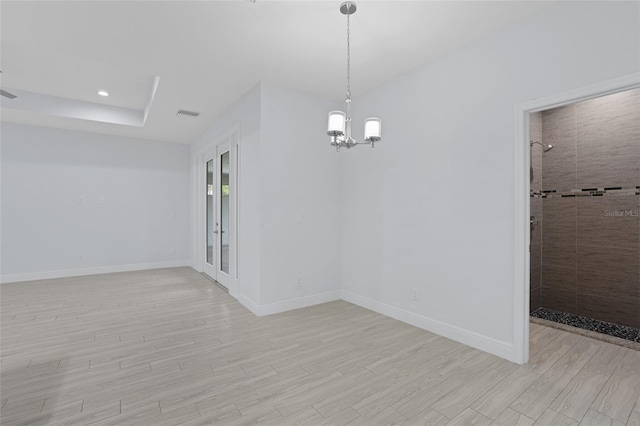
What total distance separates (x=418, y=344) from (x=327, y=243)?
6.31 feet

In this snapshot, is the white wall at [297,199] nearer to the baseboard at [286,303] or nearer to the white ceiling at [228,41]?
the baseboard at [286,303]

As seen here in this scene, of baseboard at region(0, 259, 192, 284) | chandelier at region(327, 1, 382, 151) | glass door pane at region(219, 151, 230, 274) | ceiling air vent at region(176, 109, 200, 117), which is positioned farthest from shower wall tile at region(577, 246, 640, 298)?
baseboard at region(0, 259, 192, 284)

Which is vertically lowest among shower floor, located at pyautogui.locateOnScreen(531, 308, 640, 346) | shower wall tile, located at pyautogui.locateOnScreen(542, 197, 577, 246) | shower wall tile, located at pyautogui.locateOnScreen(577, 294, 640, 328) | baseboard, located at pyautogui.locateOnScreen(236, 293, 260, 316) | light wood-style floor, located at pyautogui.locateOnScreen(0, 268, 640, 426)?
light wood-style floor, located at pyautogui.locateOnScreen(0, 268, 640, 426)

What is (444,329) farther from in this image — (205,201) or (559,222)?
(205,201)

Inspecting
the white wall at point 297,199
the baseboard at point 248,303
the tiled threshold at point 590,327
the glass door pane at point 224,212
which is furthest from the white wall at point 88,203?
the tiled threshold at point 590,327

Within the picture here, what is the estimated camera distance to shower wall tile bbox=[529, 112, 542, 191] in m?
4.20

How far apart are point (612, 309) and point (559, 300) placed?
546mm

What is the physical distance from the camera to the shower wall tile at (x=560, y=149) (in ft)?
13.1

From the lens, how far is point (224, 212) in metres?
5.41

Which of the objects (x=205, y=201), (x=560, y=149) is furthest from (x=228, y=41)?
(x=560, y=149)

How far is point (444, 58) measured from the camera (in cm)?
331

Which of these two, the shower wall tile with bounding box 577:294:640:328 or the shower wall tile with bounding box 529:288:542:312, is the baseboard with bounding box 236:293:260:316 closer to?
the shower wall tile with bounding box 529:288:542:312

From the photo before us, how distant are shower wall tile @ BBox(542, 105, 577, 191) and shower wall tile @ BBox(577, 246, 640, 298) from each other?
2.87 ft

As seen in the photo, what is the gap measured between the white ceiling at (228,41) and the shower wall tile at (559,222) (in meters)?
2.55
